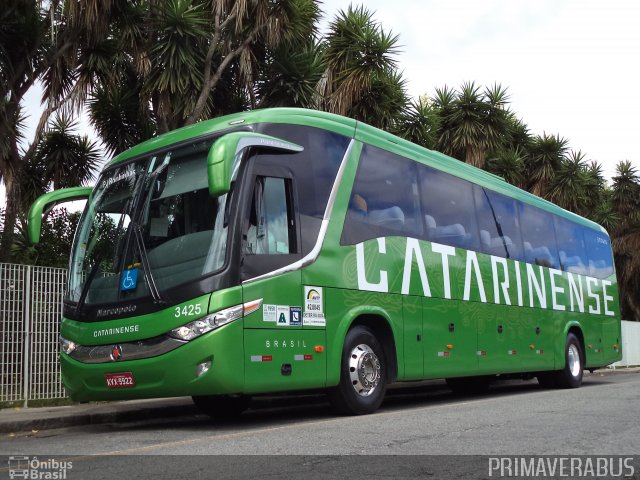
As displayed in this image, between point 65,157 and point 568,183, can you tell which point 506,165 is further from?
point 65,157

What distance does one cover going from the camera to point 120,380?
8.18 meters

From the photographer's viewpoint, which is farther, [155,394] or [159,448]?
[155,394]

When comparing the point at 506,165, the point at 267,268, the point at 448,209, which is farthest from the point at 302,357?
the point at 506,165

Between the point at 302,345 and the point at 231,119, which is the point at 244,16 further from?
the point at 302,345

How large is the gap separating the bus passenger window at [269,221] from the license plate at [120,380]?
1800mm

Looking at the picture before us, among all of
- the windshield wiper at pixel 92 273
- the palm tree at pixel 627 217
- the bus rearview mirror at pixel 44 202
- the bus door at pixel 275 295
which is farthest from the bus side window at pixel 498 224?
the palm tree at pixel 627 217

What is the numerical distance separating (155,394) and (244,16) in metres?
10.2

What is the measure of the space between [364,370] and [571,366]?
770cm

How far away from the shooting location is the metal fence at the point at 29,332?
10805 millimetres

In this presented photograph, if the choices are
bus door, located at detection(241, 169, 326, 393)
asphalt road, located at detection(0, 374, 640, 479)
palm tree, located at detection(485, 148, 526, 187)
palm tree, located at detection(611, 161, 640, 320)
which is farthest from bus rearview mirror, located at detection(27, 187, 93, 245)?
palm tree, located at detection(611, 161, 640, 320)

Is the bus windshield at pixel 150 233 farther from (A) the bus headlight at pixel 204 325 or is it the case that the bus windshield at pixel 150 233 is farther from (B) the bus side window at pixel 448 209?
(B) the bus side window at pixel 448 209

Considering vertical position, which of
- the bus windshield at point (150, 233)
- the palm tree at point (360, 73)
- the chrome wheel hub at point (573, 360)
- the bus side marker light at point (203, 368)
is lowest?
the chrome wheel hub at point (573, 360)

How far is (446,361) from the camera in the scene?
440 inches

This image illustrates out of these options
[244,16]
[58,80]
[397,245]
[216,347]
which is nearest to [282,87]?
[244,16]
